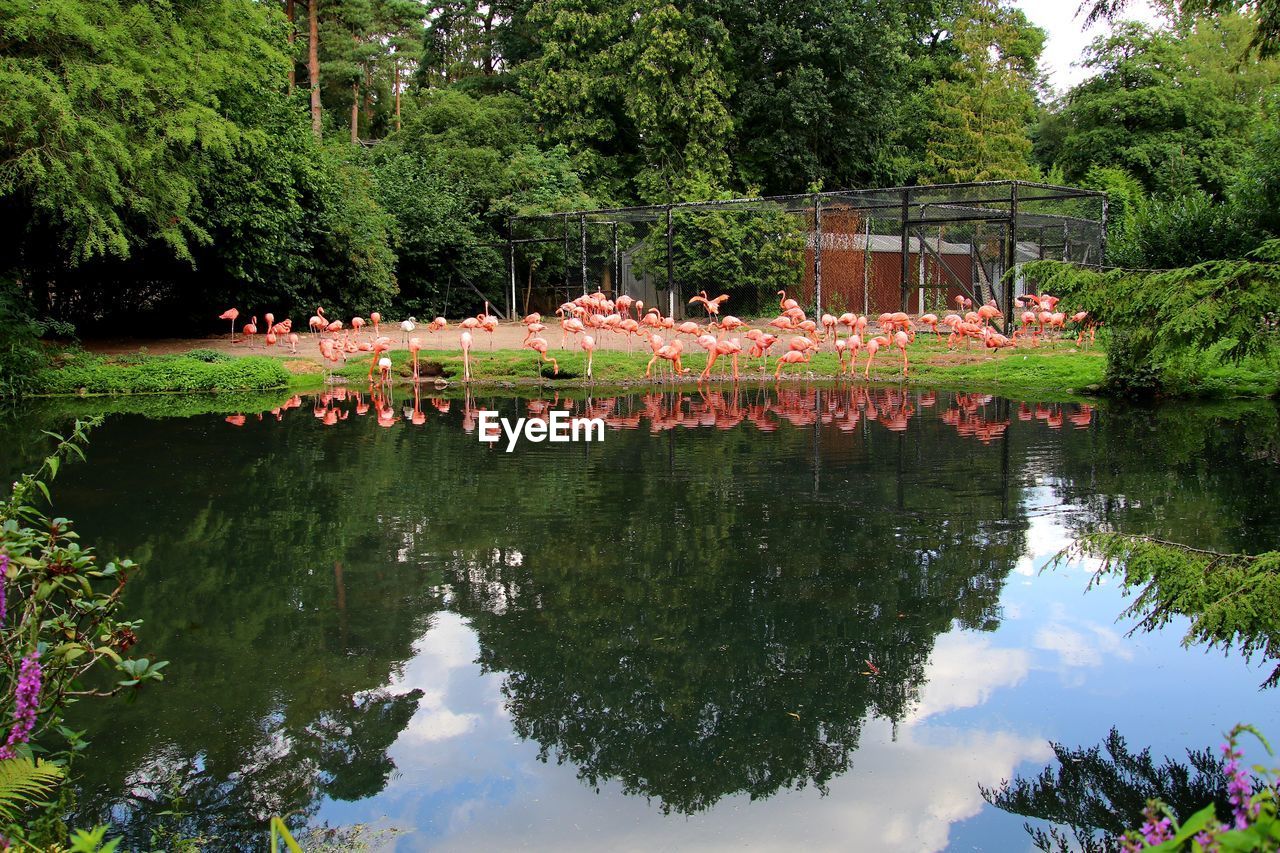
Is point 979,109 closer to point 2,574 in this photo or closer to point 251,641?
point 251,641

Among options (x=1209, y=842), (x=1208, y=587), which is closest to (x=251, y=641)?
(x=1208, y=587)

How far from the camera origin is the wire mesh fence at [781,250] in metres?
20.4

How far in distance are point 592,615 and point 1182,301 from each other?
3.02 meters

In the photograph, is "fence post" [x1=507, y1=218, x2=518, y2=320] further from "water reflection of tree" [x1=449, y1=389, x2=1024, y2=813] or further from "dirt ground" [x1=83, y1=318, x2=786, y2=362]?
"water reflection of tree" [x1=449, y1=389, x2=1024, y2=813]

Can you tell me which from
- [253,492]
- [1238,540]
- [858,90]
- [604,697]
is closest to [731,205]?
[858,90]

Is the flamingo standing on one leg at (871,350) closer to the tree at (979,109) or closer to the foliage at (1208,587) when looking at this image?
the foliage at (1208,587)

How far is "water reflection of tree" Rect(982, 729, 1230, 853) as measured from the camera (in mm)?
3520

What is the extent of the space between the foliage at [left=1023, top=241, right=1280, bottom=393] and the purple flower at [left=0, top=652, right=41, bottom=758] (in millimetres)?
3664

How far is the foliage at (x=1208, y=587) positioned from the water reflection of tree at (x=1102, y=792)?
1.48ft

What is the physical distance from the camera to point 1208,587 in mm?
3361

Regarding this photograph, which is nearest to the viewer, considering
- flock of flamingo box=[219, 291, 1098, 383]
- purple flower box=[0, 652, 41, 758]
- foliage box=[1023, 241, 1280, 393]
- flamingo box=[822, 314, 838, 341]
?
purple flower box=[0, 652, 41, 758]

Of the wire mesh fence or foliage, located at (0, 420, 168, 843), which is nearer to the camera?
Result: foliage, located at (0, 420, 168, 843)

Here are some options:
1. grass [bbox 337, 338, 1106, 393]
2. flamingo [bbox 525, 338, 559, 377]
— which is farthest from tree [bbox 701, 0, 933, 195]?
flamingo [bbox 525, 338, 559, 377]

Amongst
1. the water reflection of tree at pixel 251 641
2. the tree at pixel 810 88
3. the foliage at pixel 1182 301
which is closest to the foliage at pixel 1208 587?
the foliage at pixel 1182 301
